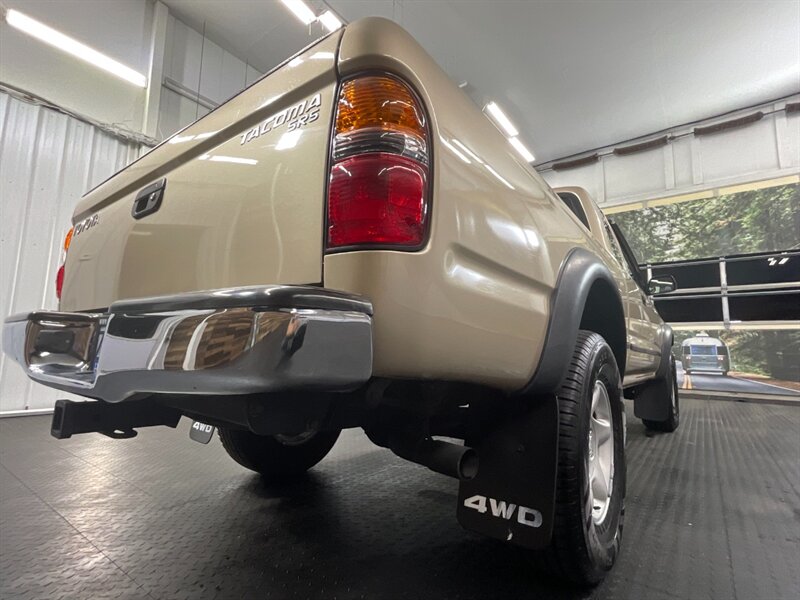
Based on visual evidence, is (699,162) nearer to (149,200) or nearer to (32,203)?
Result: (149,200)

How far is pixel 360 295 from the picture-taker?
0.71m

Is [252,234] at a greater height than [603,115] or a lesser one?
lesser

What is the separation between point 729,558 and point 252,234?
1824 millimetres

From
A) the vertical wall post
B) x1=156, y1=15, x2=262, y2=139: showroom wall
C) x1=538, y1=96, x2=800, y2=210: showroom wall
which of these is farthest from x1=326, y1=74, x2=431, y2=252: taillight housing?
x1=538, y1=96, x2=800, y2=210: showroom wall

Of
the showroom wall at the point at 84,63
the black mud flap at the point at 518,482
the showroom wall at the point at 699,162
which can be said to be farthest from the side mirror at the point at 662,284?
the showroom wall at the point at 84,63

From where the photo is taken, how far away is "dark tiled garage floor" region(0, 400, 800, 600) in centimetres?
122

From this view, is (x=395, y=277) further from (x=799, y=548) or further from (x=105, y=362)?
(x=799, y=548)

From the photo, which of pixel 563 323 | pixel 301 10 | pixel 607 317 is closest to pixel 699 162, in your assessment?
pixel 301 10

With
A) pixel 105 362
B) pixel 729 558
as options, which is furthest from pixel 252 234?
pixel 729 558

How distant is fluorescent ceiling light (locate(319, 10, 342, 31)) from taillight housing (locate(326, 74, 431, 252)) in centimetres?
512

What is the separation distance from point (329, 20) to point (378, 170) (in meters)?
5.40

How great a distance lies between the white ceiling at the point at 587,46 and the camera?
5.05 m

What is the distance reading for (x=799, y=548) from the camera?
1465 millimetres

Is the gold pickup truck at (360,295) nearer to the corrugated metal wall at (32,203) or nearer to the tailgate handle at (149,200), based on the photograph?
the tailgate handle at (149,200)
